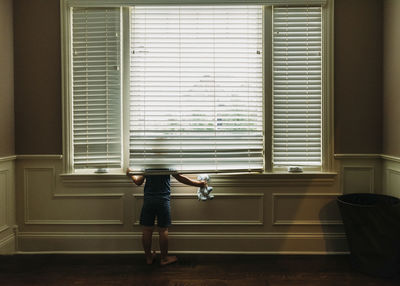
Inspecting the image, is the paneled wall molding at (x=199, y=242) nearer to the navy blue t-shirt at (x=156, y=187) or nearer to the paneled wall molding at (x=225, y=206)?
the paneled wall molding at (x=225, y=206)

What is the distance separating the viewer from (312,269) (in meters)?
2.89

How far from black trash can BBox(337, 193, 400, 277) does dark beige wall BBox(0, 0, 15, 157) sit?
3015 mm

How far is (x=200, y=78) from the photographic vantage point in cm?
318

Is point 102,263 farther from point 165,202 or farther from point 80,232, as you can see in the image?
point 165,202

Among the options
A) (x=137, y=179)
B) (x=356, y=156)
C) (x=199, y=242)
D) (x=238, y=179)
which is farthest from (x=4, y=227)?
(x=356, y=156)

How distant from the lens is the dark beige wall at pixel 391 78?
9.57 ft

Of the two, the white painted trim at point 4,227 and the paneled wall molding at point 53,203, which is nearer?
the white painted trim at point 4,227

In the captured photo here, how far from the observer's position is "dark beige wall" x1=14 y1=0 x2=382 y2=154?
315 cm

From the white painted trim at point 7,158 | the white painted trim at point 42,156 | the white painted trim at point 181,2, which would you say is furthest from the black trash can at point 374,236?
the white painted trim at point 7,158

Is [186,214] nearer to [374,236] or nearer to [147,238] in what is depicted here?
[147,238]

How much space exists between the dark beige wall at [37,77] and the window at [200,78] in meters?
0.12

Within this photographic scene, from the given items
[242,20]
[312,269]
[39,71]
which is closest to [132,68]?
[39,71]

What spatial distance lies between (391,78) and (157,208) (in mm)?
2360

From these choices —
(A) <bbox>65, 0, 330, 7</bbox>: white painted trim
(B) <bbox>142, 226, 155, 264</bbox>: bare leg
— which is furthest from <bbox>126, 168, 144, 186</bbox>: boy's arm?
(A) <bbox>65, 0, 330, 7</bbox>: white painted trim
